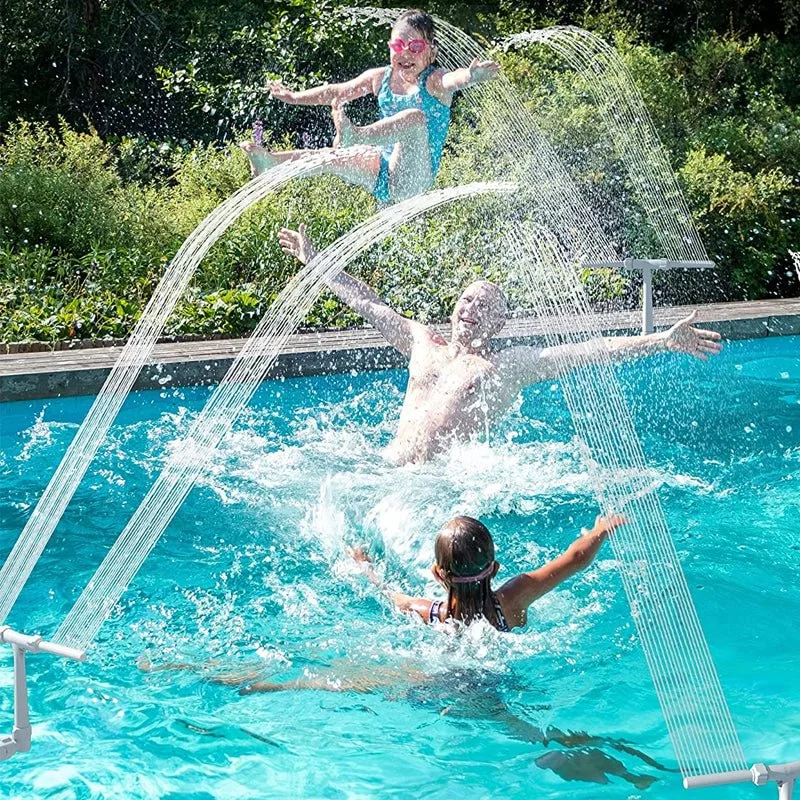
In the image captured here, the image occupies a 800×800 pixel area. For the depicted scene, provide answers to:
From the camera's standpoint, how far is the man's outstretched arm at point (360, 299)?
17.7 ft

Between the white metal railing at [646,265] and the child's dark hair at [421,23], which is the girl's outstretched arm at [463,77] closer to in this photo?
the child's dark hair at [421,23]

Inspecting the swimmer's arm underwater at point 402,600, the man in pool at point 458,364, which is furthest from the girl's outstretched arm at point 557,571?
the man in pool at point 458,364

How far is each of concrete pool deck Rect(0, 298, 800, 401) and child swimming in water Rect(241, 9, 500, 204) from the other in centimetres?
118

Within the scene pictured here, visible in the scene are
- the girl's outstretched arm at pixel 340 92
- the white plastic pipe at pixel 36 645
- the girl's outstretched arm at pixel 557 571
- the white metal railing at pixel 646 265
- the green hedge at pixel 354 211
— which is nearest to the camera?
the white plastic pipe at pixel 36 645

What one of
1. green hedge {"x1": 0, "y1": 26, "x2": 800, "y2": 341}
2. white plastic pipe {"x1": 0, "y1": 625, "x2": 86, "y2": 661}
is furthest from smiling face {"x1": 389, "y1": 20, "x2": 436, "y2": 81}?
white plastic pipe {"x1": 0, "y1": 625, "x2": 86, "y2": 661}

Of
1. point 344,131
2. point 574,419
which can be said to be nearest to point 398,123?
point 344,131

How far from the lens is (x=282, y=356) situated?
794 centimetres

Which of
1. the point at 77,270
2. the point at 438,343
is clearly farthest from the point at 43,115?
the point at 438,343

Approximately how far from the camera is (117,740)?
3561 mm

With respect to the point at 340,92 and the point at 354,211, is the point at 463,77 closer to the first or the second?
the point at 340,92

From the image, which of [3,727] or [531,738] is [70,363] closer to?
[3,727]

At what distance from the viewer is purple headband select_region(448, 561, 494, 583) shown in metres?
3.50

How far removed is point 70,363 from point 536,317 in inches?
142

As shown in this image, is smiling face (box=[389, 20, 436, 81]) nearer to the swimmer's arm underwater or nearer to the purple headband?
the swimmer's arm underwater
